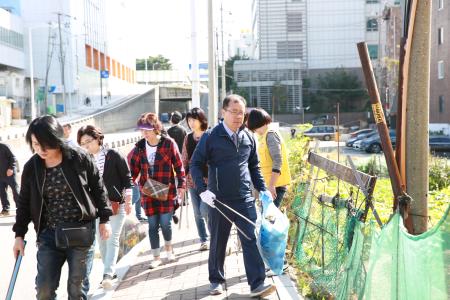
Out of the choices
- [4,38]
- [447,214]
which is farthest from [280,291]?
[4,38]

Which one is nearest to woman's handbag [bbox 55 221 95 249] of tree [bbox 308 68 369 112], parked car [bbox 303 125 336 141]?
parked car [bbox 303 125 336 141]

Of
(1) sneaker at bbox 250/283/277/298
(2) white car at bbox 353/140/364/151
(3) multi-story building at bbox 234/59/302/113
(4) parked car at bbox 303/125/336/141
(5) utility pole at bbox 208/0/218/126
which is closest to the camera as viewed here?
(1) sneaker at bbox 250/283/277/298

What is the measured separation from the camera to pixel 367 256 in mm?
4191

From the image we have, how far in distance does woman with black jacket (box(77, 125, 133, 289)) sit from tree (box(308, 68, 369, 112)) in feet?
219

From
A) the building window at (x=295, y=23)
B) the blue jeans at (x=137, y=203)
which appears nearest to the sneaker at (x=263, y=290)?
the blue jeans at (x=137, y=203)

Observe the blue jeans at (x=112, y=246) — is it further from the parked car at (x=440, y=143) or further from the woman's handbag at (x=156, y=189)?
the parked car at (x=440, y=143)

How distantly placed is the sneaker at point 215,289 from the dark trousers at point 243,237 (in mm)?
253

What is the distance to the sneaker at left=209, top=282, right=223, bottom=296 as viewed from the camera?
5.75 metres

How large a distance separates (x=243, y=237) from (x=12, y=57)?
6594 cm

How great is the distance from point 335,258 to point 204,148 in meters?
1.52

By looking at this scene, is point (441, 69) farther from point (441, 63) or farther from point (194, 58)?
point (194, 58)

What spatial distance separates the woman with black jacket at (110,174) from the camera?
6.23 metres

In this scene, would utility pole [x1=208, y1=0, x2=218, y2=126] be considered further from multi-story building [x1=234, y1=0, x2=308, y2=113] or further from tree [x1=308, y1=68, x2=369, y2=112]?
tree [x1=308, y1=68, x2=369, y2=112]

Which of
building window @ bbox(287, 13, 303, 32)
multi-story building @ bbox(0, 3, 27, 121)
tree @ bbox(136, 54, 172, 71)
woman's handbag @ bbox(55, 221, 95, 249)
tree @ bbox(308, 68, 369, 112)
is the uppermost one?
tree @ bbox(136, 54, 172, 71)
